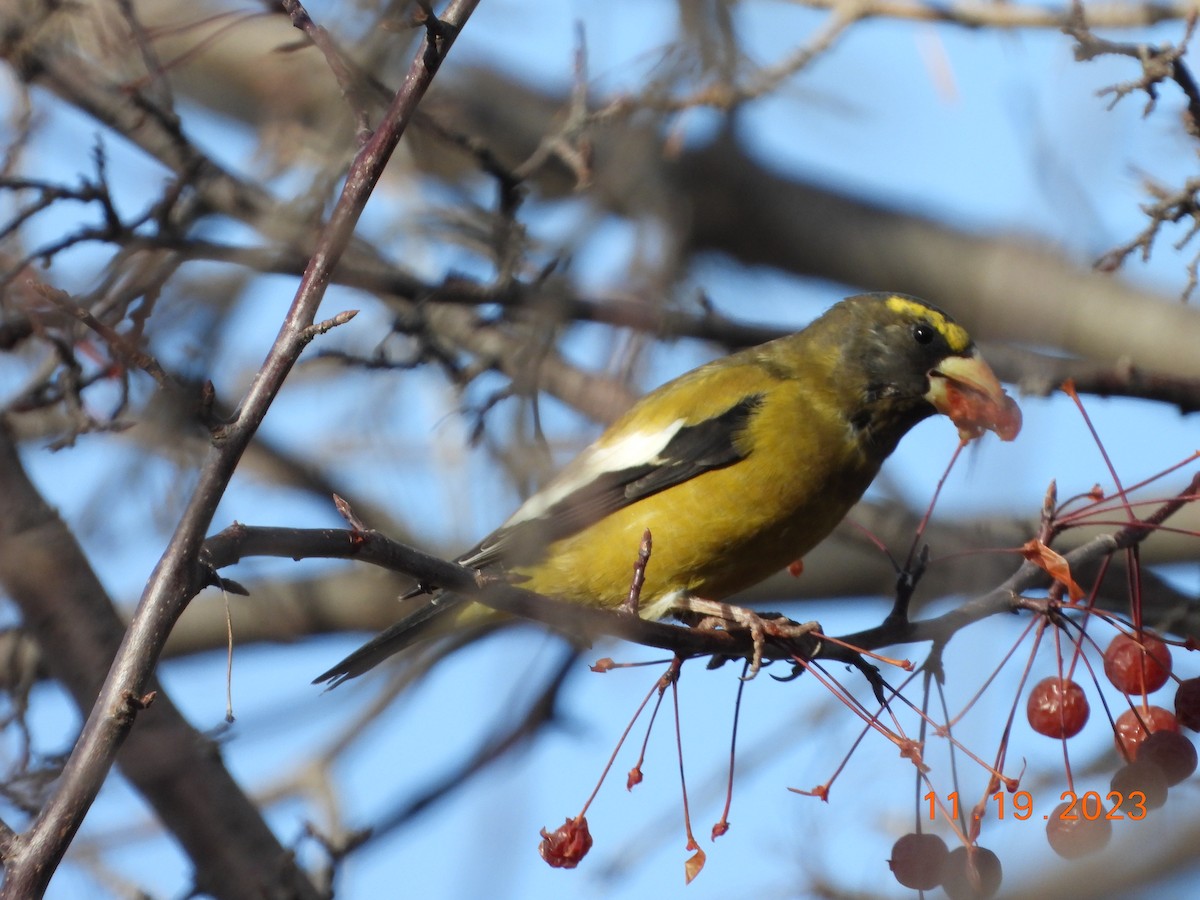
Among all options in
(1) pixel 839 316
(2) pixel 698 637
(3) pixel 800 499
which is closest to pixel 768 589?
(1) pixel 839 316

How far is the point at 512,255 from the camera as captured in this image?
16.1ft

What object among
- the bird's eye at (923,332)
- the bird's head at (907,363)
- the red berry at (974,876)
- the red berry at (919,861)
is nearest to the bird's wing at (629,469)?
the bird's head at (907,363)

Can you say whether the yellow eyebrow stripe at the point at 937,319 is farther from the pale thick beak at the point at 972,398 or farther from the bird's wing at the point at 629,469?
the bird's wing at the point at 629,469

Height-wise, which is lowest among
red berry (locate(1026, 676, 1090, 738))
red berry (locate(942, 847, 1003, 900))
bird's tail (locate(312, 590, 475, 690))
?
red berry (locate(942, 847, 1003, 900))

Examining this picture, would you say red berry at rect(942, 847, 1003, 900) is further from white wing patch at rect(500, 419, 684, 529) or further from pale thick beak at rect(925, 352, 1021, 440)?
white wing patch at rect(500, 419, 684, 529)

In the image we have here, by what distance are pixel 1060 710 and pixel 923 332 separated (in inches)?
86.8

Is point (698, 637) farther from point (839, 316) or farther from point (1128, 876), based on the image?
point (839, 316)

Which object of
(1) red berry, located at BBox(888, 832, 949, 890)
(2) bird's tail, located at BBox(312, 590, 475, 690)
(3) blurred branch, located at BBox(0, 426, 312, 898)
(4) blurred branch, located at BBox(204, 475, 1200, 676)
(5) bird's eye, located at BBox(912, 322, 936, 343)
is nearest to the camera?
(4) blurred branch, located at BBox(204, 475, 1200, 676)

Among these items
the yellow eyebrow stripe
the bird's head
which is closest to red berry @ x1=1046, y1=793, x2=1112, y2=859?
the bird's head

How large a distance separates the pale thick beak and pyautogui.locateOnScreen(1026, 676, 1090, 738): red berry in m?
0.91

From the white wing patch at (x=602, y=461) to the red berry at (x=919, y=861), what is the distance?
69.1 inches

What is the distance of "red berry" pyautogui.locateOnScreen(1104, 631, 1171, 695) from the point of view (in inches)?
132

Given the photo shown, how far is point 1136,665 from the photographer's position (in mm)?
3377
